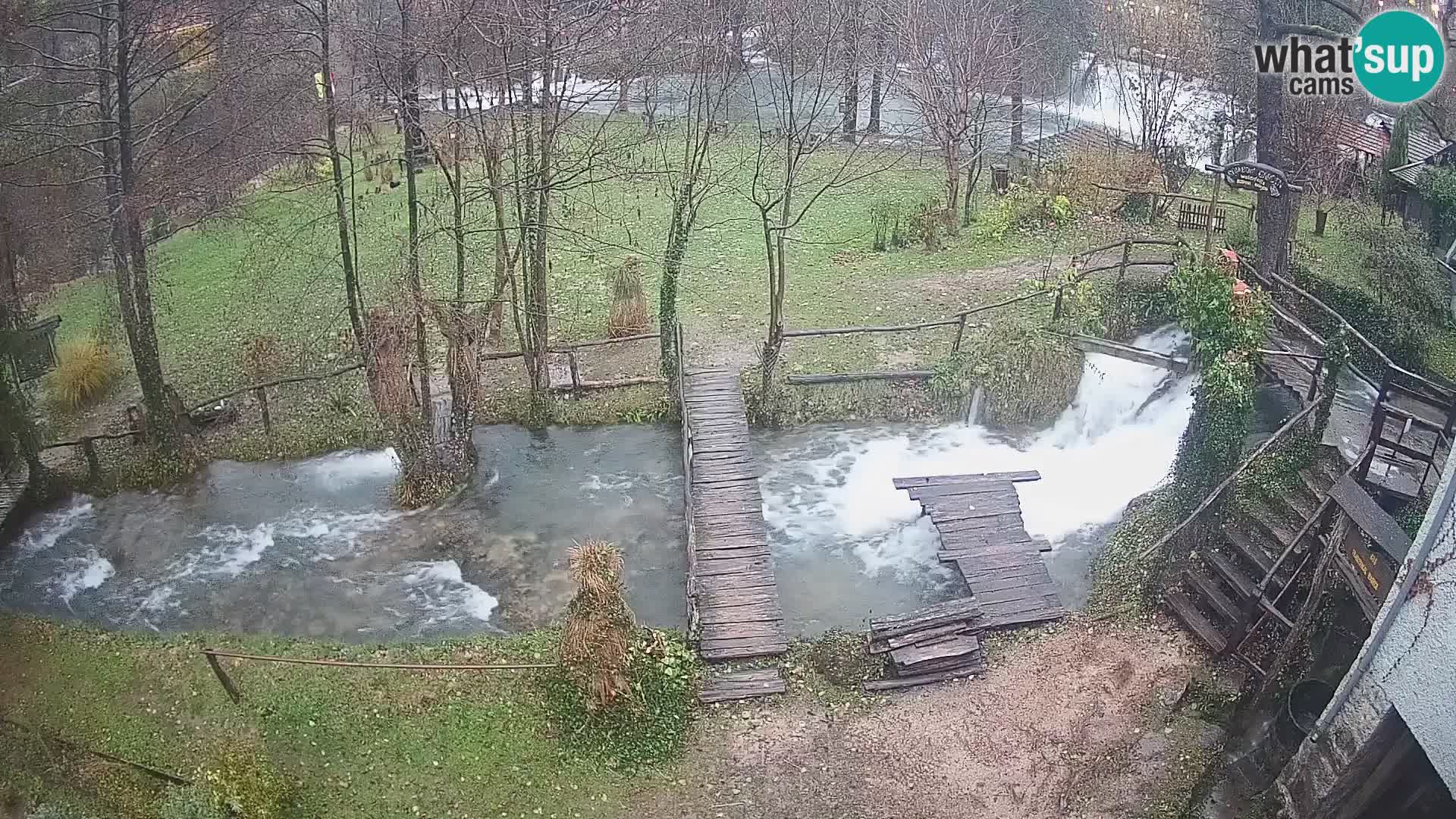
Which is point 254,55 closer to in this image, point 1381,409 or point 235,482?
point 235,482

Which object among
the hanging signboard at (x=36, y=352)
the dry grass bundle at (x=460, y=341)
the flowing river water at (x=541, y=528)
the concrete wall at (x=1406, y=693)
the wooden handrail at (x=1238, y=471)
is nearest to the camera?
the concrete wall at (x=1406, y=693)

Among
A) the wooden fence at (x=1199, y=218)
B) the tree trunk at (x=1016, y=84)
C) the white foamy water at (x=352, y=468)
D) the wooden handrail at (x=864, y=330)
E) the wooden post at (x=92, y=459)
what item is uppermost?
the tree trunk at (x=1016, y=84)

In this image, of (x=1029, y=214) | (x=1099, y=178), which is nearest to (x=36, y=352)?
(x=1029, y=214)

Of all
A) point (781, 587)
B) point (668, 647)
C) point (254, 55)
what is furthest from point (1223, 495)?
point (254, 55)

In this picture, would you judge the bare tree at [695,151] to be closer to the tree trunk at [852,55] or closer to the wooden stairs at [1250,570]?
the tree trunk at [852,55]

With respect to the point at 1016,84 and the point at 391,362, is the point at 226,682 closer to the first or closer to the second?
the point at 391,362

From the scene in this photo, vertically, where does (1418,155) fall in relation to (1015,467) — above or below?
above

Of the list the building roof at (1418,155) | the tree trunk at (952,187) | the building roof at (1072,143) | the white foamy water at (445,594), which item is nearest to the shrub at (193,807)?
the white foamy water at (445,594)
